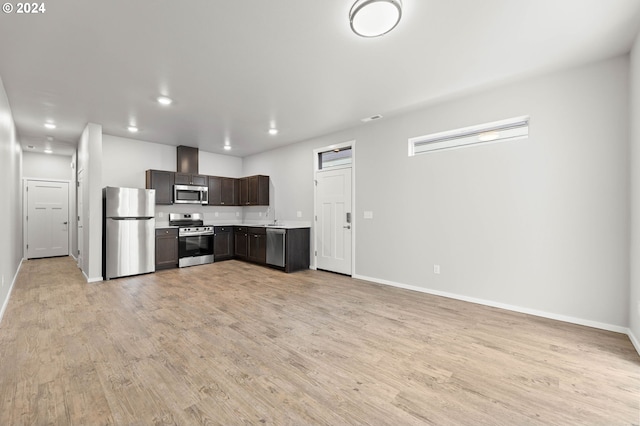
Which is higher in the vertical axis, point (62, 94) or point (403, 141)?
point (62, 94)

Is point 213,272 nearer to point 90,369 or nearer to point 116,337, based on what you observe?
point 116,337

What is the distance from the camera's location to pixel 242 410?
68.2 inches

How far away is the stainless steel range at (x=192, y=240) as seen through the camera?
614 cm

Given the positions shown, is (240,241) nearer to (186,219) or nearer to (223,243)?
(223,243)

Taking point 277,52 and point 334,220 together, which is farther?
point 334,220

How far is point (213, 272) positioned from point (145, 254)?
133 centimetres

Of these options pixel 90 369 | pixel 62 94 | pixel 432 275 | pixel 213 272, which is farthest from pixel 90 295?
pixel 432 275

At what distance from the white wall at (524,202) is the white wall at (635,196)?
0.43 ft

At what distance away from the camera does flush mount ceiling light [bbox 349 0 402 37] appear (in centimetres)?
204

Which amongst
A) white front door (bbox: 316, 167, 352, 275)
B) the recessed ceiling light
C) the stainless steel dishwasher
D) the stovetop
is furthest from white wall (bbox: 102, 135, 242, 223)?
white front door (bbox: 316, 167, 352, 275)

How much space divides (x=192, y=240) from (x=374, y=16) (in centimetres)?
571

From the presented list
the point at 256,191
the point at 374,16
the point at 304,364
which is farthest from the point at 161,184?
the point at 374,16

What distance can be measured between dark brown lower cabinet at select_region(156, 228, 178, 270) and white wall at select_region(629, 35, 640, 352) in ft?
22.6

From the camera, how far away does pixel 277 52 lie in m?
2.77
